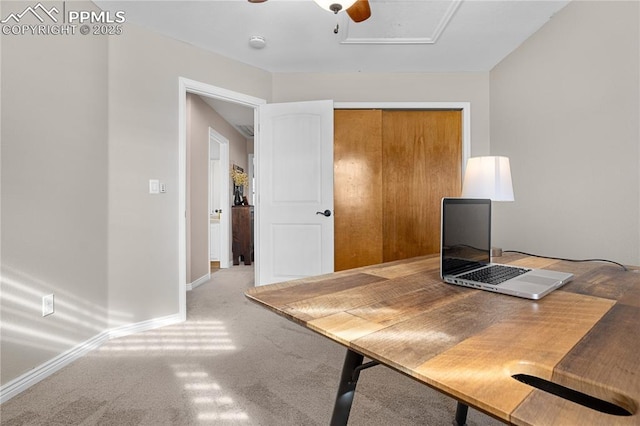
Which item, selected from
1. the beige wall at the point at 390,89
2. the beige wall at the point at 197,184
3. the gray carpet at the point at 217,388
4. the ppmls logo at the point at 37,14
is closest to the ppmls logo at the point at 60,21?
the ppmls logo at the point at 37,14

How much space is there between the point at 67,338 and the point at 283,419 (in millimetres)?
1485

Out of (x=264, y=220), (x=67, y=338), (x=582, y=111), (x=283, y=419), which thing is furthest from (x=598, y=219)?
(x=67, y=338)

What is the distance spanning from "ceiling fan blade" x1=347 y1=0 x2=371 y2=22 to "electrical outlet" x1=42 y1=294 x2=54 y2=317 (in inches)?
92.3

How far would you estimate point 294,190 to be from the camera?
319 cm

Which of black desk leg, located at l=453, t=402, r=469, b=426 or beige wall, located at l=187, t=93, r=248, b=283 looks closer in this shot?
black desk leg, located at l=453, t=402, r=469, b=426

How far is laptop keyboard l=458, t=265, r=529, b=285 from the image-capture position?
3.10 ft

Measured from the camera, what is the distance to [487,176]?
1.78 m

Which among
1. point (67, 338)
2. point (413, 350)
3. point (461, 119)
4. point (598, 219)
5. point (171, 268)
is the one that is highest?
point (461, 119)

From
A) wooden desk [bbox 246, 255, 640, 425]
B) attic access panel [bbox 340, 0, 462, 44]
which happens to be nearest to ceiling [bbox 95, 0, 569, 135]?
attic access panel [bbox 340, 0, 462, 44]

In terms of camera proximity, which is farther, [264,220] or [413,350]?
[264,220]

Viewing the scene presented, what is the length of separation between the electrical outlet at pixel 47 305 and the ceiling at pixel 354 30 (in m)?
1.96

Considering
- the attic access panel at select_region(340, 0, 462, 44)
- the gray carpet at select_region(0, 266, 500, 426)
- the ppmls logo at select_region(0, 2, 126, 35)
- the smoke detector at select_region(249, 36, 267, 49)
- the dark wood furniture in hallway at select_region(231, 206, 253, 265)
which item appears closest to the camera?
the gray carpet at select_region(0, 266, 500, 426)

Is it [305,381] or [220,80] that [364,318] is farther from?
[220,80]

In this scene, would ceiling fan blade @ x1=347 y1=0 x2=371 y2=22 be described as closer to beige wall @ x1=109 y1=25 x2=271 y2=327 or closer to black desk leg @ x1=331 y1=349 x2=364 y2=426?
beige wall @ x1=109 y1=25 x2=271 y2=327
